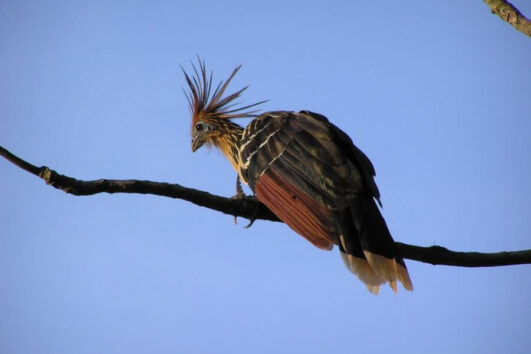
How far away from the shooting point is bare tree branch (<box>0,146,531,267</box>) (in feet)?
11.0

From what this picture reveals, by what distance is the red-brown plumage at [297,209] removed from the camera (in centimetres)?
430

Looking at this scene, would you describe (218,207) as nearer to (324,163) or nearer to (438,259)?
(324,163)

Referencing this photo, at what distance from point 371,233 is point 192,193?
4.41ft

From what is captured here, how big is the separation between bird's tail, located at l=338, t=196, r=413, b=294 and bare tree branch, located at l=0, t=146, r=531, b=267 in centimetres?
11

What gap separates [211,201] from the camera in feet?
13.0

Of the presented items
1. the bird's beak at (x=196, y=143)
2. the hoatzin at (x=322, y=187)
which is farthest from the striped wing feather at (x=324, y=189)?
the bird's beak at (x=196, y=143)

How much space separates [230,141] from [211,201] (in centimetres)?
225

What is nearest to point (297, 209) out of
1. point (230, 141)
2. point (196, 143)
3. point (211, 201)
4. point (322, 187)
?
point (322, 187)

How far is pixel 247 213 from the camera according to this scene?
4543mm

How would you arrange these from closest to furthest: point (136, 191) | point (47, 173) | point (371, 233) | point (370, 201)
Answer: point (47, 173) → point (136, 191) → point (371, 233) → point (370, 201)

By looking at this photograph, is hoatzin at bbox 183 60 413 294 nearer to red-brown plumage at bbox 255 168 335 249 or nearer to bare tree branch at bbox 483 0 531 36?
red-brown plumage at bbox 255 168 335 249

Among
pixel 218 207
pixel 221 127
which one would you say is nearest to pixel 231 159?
pixel 221 127

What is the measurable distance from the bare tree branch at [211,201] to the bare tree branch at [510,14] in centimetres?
145

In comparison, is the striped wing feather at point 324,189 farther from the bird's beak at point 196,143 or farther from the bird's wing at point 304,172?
the bird's beak at point 196,143
